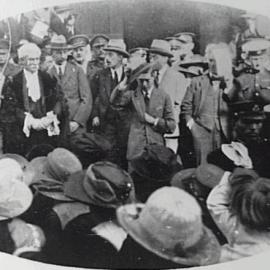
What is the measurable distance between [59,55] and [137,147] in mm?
220

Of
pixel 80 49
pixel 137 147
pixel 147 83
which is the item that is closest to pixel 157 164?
pixel 137 147

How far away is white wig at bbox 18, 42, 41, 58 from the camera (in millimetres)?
917

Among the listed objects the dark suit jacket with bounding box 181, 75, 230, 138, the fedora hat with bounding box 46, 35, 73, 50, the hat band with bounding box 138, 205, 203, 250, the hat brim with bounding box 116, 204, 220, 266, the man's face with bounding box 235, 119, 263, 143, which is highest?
the fedora hat with bounding box 46, 35, 73, 50

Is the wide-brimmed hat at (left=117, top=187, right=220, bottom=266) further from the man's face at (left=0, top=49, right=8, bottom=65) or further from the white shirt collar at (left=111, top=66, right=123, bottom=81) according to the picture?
the man's face at (left=0, top=49, right=8, bottom=65)

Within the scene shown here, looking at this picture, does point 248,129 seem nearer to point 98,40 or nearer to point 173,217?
point 173,217

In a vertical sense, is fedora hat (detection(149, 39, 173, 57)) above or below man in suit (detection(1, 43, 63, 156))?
above

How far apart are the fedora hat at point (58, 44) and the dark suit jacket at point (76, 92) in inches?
1.2

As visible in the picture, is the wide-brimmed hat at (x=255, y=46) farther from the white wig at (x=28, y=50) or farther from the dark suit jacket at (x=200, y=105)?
the white wig at (x=28, y=50)

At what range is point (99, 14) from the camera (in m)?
0.90

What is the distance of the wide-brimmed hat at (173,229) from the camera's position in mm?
907

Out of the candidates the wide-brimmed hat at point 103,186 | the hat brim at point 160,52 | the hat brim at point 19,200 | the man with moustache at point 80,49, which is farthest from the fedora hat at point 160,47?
the hat brim at point 19,200

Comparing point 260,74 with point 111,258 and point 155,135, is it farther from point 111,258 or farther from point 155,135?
point 111,258

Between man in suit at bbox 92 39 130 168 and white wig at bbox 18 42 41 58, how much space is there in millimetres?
123

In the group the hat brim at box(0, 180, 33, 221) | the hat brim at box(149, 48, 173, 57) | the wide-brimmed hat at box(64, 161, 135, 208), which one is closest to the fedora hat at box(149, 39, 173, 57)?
the hat brim at box(149, 48, 173, 57)
